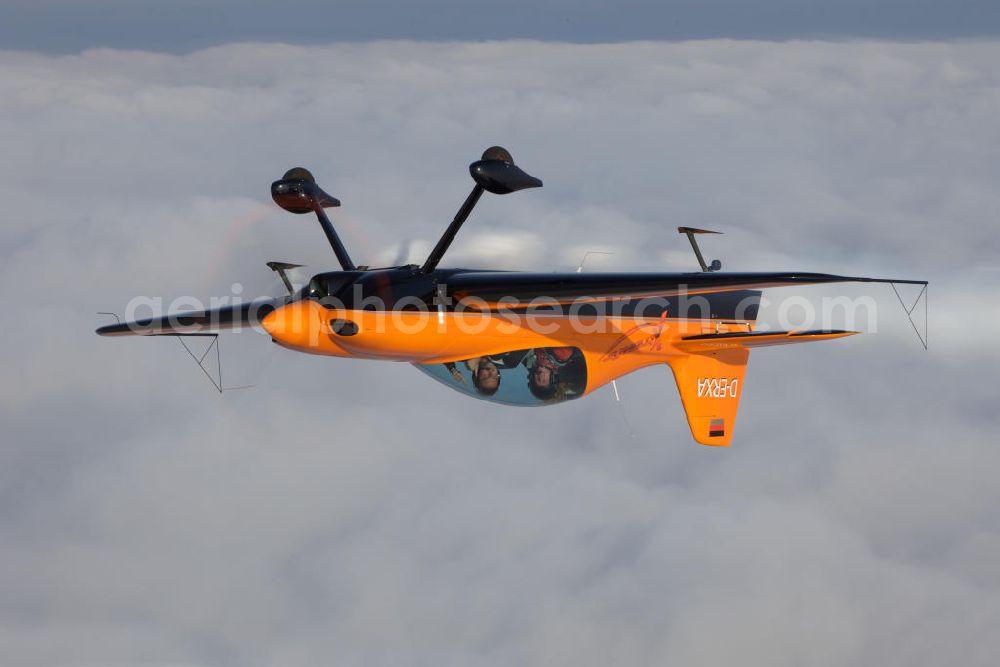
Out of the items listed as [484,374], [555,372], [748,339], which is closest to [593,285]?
[555,372]

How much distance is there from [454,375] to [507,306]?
345cm

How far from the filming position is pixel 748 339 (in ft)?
97.9

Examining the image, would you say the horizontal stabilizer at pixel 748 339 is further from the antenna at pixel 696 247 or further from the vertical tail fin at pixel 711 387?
the antenna at pixel 696 247

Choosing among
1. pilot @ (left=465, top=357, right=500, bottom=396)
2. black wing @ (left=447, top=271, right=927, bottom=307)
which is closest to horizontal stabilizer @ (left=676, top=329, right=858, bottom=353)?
black wing @ (left=447, top=271, right=927, bottom=307)

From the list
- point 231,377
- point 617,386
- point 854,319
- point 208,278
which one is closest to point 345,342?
point 231,377

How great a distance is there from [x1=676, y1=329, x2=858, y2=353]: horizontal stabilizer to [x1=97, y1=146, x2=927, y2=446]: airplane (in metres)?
0.06

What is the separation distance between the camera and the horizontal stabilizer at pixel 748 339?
27.1 metres

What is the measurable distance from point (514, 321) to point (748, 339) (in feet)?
24.7

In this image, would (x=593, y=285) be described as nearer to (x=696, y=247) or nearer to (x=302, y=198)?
(x=696, y=247)

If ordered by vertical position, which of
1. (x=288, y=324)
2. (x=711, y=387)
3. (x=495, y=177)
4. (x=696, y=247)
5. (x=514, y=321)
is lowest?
(x=711, y=387)

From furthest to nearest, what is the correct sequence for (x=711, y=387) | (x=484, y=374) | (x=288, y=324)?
(x=711, y=387) → (x=484, y=374) → (x=288, y=324)

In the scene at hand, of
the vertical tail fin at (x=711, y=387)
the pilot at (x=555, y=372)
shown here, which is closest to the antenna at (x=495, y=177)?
the pilot at (x=555, y=372)

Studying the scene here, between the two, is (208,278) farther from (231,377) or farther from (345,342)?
(345,342)

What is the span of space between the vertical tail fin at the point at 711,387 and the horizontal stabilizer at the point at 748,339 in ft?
1.45
